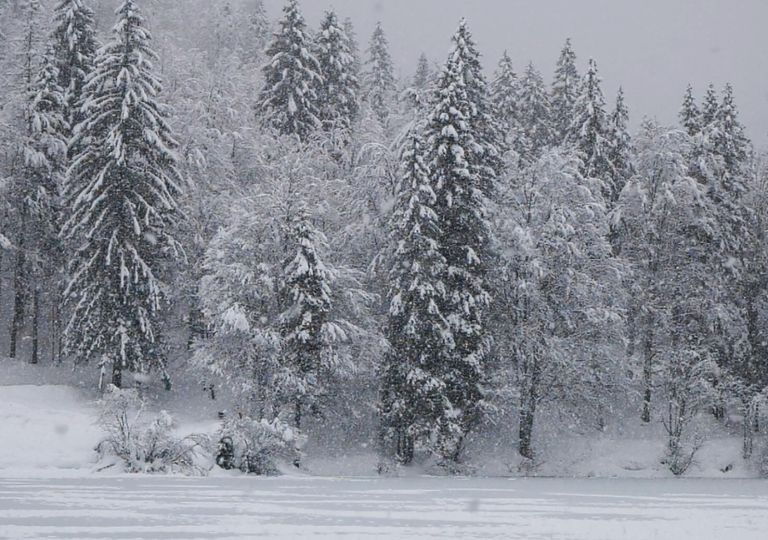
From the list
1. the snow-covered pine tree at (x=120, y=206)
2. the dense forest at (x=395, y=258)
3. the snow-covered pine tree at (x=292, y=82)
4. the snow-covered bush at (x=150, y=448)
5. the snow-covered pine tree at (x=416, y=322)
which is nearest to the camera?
the snow-covered bush at (x=150, y=448)

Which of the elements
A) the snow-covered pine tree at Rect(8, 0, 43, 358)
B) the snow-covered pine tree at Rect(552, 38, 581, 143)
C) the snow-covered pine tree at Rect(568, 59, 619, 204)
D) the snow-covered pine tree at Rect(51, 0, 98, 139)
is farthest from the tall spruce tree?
the snow-covered pine tree at Rect(552, 38, 581, 143)

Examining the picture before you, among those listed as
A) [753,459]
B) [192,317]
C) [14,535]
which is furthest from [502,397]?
[14,535]

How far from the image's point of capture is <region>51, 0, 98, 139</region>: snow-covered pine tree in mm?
32438

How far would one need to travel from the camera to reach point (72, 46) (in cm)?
3225

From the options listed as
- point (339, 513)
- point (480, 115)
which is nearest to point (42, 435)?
point (339, 513)

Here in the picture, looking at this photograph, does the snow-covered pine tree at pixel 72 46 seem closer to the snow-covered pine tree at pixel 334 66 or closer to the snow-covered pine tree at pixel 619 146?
the snow-covered pine tree at pixel 334 66

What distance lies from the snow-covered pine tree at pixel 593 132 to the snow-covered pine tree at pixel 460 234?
11.6 metres

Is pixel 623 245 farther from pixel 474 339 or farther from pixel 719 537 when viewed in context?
pixel 719 537

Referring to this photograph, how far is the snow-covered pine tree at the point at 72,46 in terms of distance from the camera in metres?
32.4

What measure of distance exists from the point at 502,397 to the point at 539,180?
8930 millimetres

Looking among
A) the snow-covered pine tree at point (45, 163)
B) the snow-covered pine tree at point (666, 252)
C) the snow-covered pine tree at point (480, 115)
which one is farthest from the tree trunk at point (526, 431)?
the snow-covered pine tree at point (45, 163)

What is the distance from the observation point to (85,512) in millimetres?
9164

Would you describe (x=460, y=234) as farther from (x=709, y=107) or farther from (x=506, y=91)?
(x=506, y=91)

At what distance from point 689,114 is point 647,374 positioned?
1548 cm
